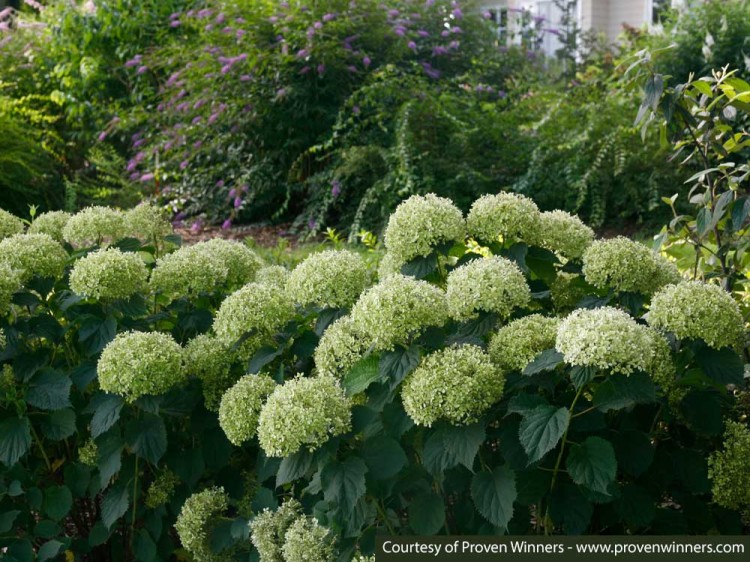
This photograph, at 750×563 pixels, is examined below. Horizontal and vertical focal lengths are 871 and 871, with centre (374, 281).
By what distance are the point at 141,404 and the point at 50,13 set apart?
9161 millimetres

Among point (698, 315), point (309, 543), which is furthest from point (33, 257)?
point (698, 315)

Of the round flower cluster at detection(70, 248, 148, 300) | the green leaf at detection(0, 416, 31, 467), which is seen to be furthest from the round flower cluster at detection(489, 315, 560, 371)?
the green leaf at detection(0, 416, 31, 467)

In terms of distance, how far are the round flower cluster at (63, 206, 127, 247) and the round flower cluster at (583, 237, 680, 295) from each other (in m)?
1.33

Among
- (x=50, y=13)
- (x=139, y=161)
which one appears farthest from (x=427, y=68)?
(x=50, y=13)

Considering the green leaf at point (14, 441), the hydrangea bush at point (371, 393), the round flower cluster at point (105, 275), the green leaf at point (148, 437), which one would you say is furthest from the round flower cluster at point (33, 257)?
the green leaf at point (148, 437)

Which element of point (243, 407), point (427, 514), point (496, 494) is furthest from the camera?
point (243, 407)

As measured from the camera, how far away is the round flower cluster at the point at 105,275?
81.2 inches

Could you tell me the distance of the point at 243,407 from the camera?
183 cm

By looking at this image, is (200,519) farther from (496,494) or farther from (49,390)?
(496,494)

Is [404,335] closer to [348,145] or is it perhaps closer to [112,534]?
[112,534]

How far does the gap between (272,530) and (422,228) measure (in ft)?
2.37

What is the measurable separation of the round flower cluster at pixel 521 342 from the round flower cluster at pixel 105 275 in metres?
0.91

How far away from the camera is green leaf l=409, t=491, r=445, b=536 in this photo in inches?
65.8

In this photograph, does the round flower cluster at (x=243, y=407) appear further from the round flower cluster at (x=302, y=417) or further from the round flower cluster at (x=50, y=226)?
the round flower cluster at (x=50, y=226)
